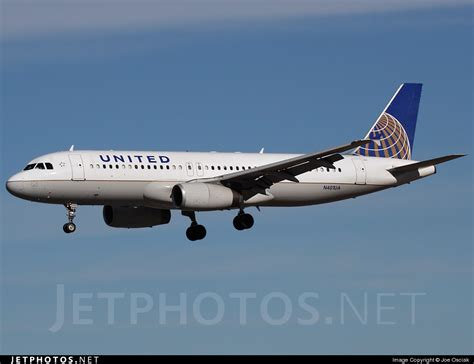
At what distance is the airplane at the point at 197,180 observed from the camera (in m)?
71.2

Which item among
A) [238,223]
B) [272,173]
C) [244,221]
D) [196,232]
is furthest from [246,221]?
[272,173]

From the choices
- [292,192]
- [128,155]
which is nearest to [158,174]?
[128,155]

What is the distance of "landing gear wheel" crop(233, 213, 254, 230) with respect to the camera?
249ft

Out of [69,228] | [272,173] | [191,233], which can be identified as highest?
[272,173]

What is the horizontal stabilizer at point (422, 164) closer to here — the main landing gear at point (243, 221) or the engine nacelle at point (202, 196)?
the main landing gear at point (243, 221)

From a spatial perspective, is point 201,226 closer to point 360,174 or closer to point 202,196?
point 202,196

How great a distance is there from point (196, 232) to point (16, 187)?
10.9 m

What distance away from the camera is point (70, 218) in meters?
71.6

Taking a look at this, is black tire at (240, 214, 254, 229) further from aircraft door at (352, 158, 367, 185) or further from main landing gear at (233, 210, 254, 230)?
aircraft door at (352, 158, 367, 185)

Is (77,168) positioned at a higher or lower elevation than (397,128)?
lower

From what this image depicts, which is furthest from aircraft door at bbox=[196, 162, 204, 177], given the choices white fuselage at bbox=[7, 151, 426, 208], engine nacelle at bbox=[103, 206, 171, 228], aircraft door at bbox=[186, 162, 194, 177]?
engine nacelle at bbox=[103, 206, 171, 228]

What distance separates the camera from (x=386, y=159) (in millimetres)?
80812

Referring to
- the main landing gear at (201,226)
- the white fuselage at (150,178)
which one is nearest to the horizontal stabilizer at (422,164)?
the white fuselage at (150,178)

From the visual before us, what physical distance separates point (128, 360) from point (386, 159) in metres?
33.8
